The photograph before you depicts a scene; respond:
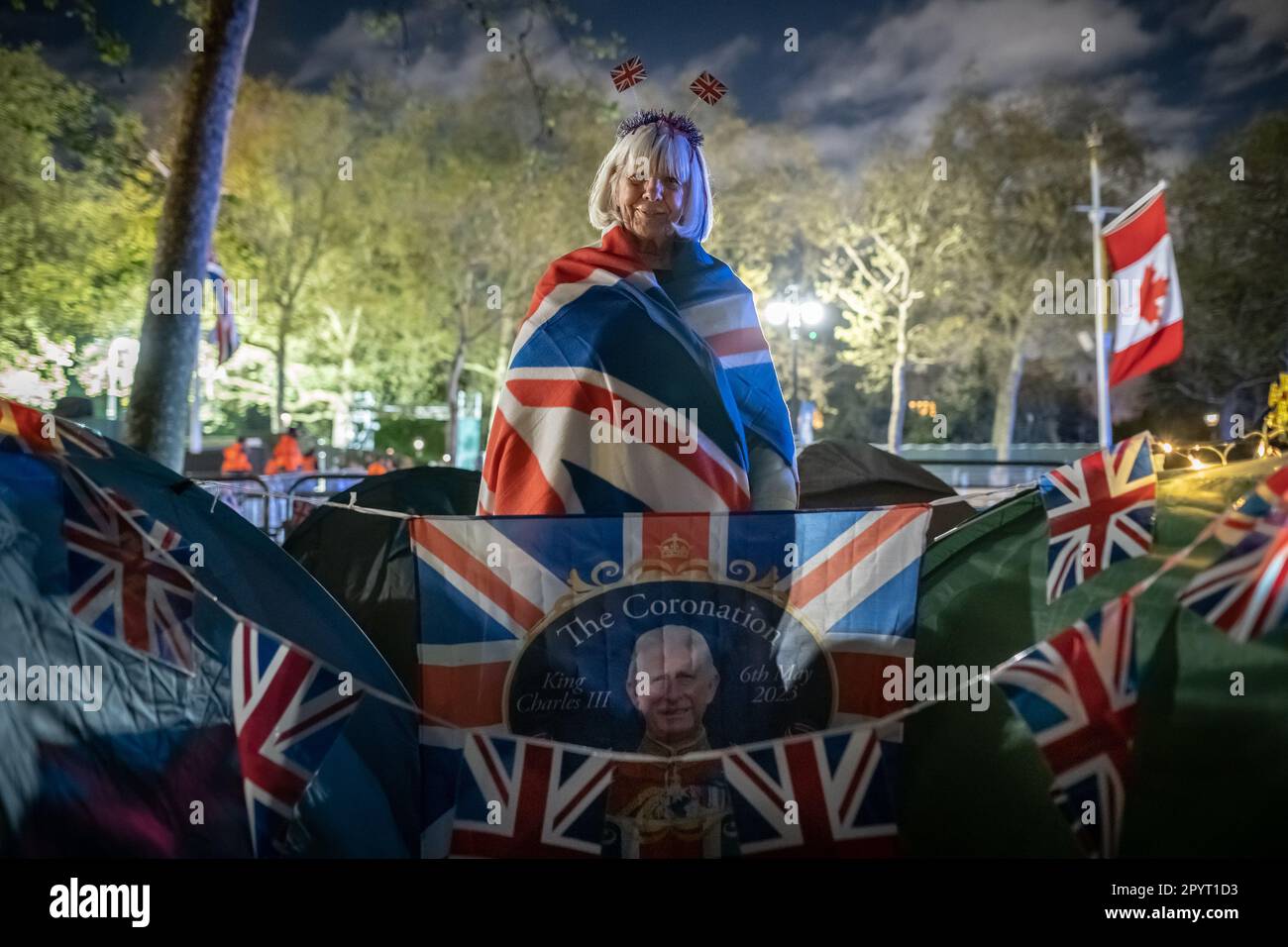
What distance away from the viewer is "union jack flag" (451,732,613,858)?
284 cm

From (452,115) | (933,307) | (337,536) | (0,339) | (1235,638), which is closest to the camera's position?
(1235,638)

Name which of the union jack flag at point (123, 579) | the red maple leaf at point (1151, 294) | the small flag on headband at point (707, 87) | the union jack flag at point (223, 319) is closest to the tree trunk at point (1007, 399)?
the red maple leaf at point (1151, 294)

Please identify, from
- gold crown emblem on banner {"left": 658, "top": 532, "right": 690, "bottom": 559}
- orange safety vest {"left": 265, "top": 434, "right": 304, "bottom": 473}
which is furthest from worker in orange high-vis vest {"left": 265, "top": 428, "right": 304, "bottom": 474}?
gold crown emblem on banner {"left": 658, "top": 532, "right": 690, "bottom": 559}

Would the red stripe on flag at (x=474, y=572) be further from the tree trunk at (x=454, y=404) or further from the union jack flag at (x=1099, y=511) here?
the tree trunk at (x=454, y=404)

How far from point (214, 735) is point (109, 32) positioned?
9.26 meters

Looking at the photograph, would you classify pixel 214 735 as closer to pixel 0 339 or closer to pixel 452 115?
pixel 0 339

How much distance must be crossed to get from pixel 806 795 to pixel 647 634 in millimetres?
597

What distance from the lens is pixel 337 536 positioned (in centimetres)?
374

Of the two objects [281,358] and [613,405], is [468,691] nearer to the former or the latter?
[613,405]

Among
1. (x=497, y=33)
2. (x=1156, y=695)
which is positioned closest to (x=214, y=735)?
(x=1156, y=695)

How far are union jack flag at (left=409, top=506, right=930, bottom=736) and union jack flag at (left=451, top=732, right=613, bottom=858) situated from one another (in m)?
0.13

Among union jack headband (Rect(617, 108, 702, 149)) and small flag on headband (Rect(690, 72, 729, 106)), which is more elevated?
small flag on headband (Rect(690, 72, 729, 106))

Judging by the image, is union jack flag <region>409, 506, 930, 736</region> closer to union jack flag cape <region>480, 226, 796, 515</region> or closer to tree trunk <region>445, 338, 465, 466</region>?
union jack flag cape <region>480, 226, 796, 515</region>

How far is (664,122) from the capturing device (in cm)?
349
